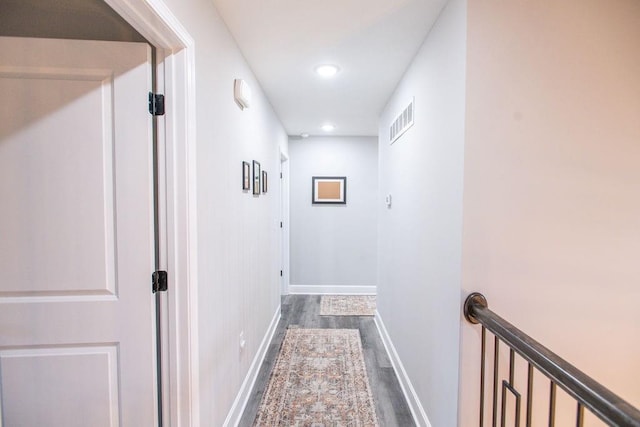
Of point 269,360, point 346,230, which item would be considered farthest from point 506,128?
point 346,230

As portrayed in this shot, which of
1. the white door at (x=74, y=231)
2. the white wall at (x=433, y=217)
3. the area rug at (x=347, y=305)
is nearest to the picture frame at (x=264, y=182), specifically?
the white wall at (x=433, y=217)

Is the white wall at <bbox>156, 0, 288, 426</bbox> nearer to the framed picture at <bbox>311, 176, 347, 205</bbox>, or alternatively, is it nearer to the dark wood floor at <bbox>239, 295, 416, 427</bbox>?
the dark wood floor at <bbox>239, 295, 416, 427</bbox>

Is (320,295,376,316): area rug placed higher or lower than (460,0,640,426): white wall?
lower

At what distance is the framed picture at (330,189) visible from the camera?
4723 millimetres

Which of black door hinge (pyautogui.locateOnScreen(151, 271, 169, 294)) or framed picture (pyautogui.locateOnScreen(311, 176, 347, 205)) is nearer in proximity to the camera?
black door hinge (pyautogui.locateOnScreen(151, 271, 169, 294))

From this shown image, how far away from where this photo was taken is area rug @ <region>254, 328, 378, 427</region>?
2008 mm

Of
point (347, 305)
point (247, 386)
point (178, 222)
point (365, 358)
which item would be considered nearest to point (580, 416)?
point (178, 222)

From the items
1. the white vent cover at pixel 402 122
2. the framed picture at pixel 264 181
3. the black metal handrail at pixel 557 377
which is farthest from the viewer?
the framed picture at pixel 264 181

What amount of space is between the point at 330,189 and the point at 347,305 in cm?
175

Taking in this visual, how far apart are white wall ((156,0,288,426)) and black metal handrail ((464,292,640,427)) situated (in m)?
1.26

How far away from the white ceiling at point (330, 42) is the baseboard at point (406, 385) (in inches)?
90.1

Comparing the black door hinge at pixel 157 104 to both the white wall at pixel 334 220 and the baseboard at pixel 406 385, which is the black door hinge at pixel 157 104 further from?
the white wall at pixel 334 220

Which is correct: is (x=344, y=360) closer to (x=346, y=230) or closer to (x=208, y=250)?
(x=208, y=250)

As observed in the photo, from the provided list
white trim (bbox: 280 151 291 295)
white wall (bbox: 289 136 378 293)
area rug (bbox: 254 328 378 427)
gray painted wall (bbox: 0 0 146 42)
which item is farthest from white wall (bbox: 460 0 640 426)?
white wall (bbox: 289 136 378 293)
